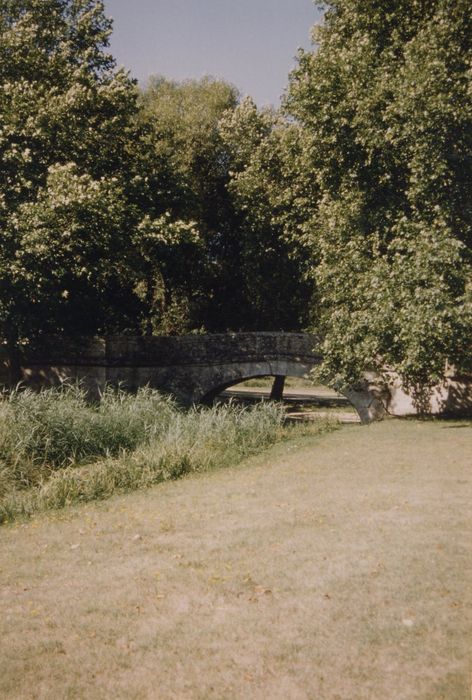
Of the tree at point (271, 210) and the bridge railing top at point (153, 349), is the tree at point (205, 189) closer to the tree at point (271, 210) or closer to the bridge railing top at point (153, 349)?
the tree at point (271, 210)

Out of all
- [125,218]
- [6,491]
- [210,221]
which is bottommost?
[6,491]

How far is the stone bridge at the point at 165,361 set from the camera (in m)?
23.1

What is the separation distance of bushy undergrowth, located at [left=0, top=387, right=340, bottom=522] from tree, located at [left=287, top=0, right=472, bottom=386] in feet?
14.2


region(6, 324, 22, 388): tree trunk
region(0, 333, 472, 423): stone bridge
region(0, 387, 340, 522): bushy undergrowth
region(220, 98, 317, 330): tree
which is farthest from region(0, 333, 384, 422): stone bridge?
region(0, 387, 340, 522): bushy undergrowth

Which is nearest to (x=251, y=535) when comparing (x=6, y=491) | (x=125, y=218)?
(x=6, y=491)

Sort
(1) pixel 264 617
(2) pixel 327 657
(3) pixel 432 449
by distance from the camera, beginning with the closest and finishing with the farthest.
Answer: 1. (2) pixel 327 657
2. (1) pixel 264 617
3. (3) pixel 432 449

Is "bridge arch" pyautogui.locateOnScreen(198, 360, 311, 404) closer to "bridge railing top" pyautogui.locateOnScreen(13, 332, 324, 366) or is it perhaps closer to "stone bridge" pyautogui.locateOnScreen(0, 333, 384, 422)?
"stone bridge" pyautogui.locateOnScreen(0, 333, 384, 422)

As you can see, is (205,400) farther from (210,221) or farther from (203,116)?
(203,116)

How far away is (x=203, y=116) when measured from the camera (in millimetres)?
28844

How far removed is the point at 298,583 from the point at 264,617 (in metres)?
0.83

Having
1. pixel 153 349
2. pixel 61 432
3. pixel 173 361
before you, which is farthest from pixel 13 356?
pixel 61 432

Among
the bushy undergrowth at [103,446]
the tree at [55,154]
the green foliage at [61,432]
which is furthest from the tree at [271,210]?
the green foliage at [61,432]

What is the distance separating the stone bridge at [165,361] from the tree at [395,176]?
4409 mm

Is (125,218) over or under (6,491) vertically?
over
